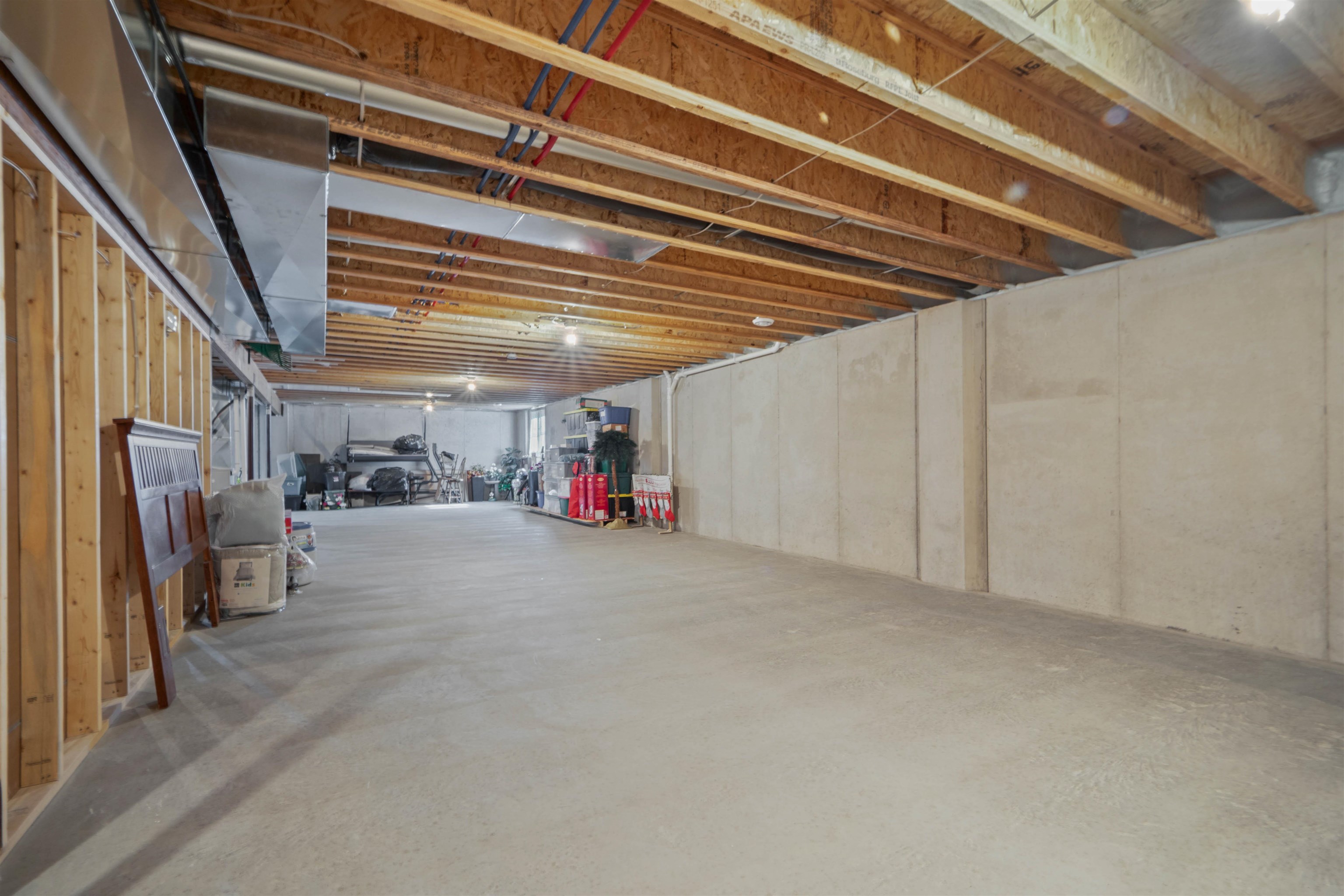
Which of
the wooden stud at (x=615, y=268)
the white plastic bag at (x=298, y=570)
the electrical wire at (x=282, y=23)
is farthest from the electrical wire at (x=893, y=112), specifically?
the white plastic bag at (x=298, y=570)

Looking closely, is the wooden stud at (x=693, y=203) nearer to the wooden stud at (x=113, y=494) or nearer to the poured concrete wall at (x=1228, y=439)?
the poured concrete wall at (x=1228, y=439)

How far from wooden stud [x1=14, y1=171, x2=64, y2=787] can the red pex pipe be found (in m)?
1.86

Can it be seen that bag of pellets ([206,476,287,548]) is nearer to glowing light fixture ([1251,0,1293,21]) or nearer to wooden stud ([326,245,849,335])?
wooden stud ([326,245,849,335])

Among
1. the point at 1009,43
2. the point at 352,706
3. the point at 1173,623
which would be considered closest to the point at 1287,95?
the point at 1009,43

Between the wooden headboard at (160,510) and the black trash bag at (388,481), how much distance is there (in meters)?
12.3

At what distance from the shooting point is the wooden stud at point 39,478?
2207mm

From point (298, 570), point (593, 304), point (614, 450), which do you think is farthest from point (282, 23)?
point (614, 450)

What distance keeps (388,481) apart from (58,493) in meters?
14.2

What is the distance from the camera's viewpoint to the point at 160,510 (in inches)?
126

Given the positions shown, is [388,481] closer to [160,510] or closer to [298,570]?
[298,570]

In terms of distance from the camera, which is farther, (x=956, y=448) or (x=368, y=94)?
(x=956, y=448)

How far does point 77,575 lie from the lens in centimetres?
257

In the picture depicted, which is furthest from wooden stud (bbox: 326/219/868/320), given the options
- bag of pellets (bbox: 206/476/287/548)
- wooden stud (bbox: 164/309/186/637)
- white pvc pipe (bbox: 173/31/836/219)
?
bag of pellets (bbox: 206/476/287/548)

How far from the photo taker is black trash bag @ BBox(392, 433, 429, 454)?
16.5 metres
